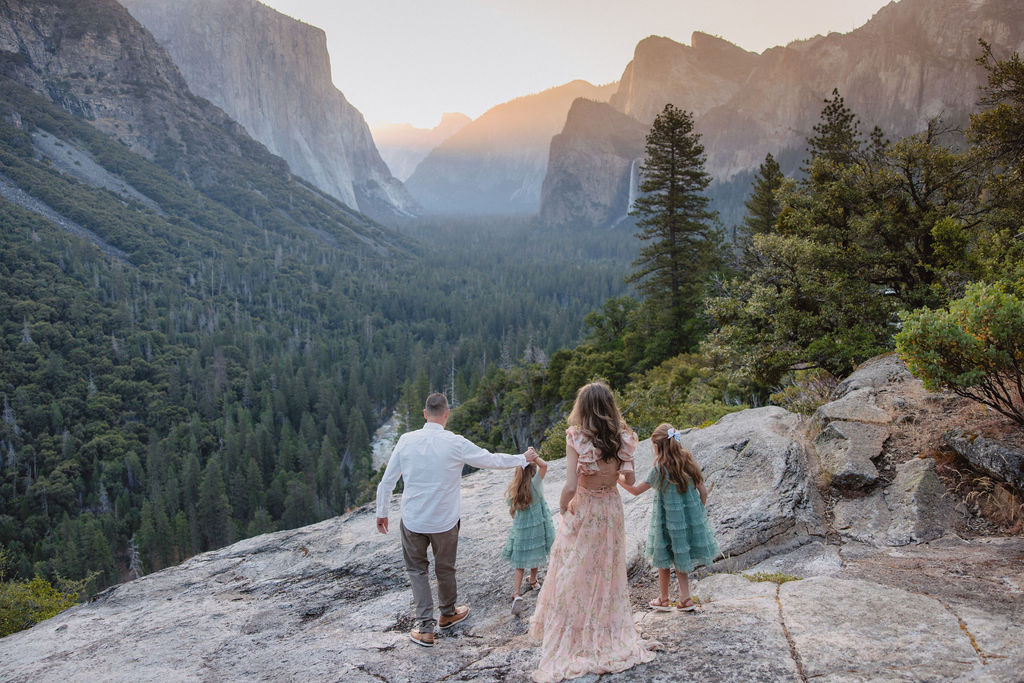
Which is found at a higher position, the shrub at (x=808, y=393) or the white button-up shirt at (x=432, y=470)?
the white button-up shirt at (x=432, y=470)

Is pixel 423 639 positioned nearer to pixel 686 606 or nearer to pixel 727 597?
pixel 686 606

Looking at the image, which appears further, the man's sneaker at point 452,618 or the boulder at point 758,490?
the boulder at point 758,490

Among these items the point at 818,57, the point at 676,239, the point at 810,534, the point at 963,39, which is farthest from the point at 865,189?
the point at 818,57

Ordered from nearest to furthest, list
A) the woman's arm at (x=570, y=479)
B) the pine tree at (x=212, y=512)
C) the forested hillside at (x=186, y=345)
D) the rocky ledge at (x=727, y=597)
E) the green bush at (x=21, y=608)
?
1. the rocky ledge at (x=727, y=597)
2. the woman's arm at (x=570, y=479)
3. the green bush at (x=21, y=608)
4. the pine tree at (x=212, y=512)
5. the forested hillside at (x=186, y=345)

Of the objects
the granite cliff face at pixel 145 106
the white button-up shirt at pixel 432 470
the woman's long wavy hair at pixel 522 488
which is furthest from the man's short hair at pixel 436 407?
the granite cliff face at pixel 145 106

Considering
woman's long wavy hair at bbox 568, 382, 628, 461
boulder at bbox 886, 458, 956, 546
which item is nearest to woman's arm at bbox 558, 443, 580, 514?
woman's long wavy hair at bbox 568, 382, 628, 461

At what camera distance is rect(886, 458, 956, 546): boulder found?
693 centimetres

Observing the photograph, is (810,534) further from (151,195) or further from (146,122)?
(146,122)

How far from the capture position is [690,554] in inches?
239

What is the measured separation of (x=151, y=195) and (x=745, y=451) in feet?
534

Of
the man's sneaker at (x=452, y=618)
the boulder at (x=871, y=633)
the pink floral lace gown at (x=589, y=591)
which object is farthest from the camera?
the man's sneaker at (x=452, y=618)

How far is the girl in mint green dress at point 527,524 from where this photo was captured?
22.2ft

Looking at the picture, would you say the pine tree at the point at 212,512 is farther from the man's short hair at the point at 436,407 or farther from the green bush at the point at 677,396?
the man's short hair at the point at 436,407

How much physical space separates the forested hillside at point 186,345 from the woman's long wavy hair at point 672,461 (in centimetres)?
4157
